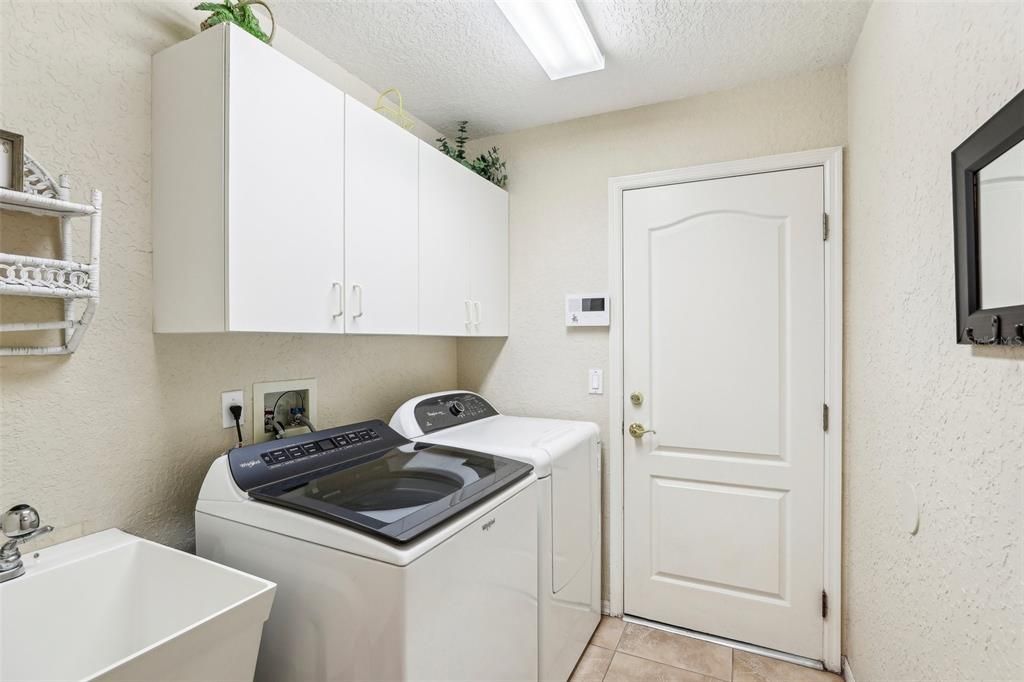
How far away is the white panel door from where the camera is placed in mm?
2078

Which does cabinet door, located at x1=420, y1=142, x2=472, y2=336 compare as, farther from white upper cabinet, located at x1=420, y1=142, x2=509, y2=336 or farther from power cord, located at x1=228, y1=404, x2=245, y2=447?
power cord, located at x1=228, y1=404, x2=245, y2=447

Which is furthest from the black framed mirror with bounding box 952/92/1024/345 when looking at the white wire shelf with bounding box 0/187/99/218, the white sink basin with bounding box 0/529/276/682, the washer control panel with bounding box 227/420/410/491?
the white wire shelf with bounding box 0/187/99/218

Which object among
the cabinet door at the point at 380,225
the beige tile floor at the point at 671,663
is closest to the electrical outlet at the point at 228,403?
the cabinet door at the point at 380,225

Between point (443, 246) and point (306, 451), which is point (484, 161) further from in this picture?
point (306, 451)

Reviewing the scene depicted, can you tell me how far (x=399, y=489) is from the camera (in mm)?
1410

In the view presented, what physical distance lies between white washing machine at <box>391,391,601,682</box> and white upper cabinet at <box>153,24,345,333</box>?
0.81 meters

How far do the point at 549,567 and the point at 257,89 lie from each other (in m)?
1.73

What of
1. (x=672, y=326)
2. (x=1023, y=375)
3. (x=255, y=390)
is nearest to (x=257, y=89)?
(x=255, y=390)

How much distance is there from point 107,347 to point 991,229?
1.91m

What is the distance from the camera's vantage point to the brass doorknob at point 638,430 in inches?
92.6

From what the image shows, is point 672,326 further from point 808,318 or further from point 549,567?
point 549,567

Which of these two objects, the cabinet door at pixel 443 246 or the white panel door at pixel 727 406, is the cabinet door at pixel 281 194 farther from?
the white panel door at pixel 727 406

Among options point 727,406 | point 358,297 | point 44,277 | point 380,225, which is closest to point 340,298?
point 358,297

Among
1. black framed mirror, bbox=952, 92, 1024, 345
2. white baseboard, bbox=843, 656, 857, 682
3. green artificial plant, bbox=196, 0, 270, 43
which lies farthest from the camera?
white baseboard, bbox=843, 656, 857, 682
